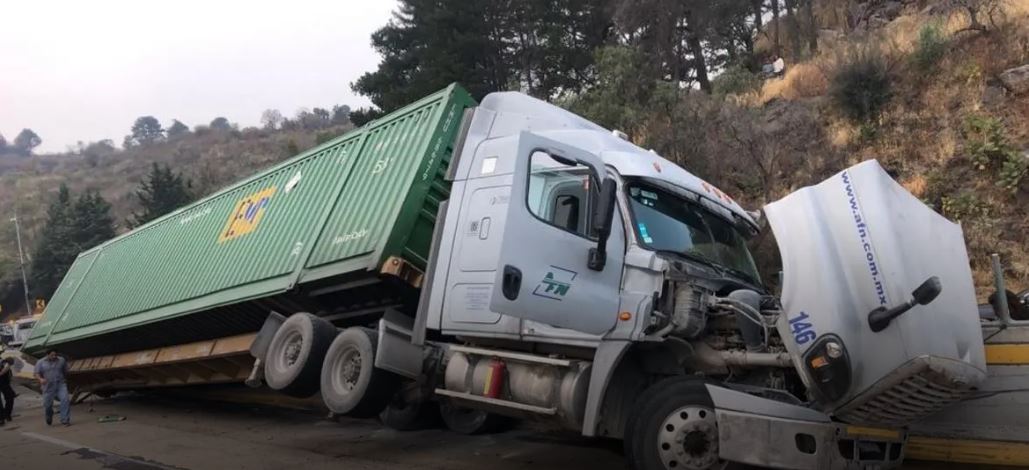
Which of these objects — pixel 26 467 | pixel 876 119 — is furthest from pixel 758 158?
pixel 26 467

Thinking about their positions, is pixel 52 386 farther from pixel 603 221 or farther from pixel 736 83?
pixel 736 83

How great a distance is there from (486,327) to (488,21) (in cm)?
2313

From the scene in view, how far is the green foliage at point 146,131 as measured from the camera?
12671 centimetres

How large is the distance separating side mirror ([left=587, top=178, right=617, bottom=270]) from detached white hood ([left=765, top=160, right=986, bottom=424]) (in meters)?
1.08

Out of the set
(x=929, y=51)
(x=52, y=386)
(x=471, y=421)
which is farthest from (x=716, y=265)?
(x=929, y=51)

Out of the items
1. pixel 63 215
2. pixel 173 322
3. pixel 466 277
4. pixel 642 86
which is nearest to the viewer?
pixel 466 277

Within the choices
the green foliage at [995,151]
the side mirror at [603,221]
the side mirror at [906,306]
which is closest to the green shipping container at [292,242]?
the side mirror at [603,221]

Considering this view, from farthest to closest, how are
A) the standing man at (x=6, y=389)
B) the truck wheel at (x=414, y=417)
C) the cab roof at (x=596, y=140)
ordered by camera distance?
the standing man at (x=6, y=389)
the truck wheel at (x=414, y=417)
the cab roof at (x=596, y=140)

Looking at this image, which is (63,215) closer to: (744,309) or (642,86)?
(642,86)

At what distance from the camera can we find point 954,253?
4621 millimetres

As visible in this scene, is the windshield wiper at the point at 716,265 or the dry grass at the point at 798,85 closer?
the windshield wiper at the point at 716,265

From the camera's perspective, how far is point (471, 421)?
8.02m

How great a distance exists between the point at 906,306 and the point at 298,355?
5344 millimetres

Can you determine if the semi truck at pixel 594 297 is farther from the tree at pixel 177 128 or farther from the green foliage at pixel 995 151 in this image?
the tree at pixel 177 128
